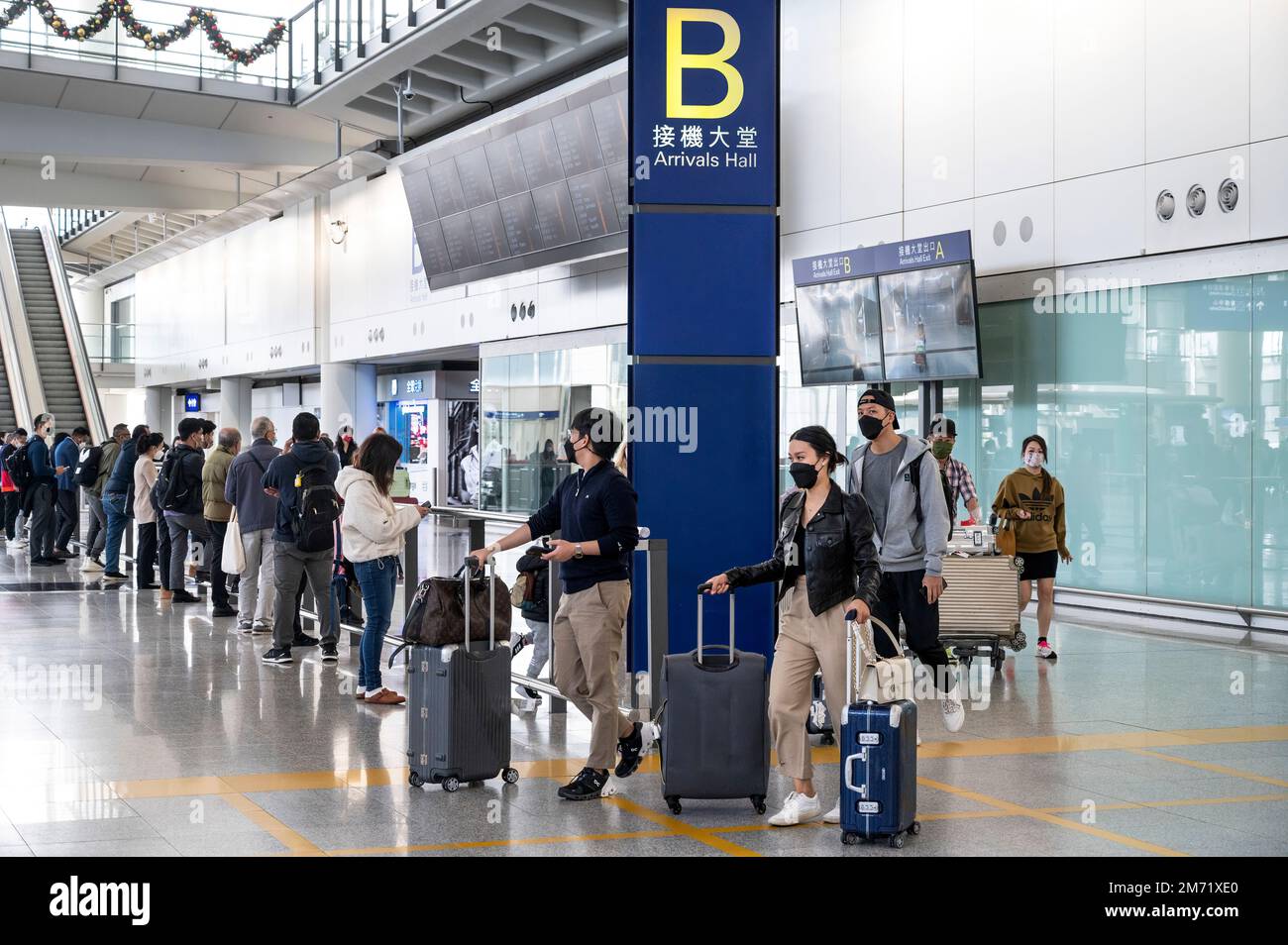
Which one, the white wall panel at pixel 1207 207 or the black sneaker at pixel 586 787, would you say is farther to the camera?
the white wall panel at pixel 1207 207

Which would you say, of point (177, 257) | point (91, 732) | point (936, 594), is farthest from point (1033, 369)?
point (177, 257)

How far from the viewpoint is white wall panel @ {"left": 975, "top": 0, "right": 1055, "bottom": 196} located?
45.8ft

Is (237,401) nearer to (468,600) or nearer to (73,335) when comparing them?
(73,335)

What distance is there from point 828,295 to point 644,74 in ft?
29.6

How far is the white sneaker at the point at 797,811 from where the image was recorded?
6.00 m

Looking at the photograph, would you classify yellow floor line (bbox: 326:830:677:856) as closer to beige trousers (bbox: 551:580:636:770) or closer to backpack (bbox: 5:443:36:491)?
beige trousers (bbox: 551:580:636:770)

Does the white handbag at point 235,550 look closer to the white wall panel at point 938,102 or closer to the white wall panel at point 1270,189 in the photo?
the white wall panel at point 938,102

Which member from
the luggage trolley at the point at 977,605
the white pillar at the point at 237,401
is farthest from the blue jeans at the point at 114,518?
the white pillar at the point at 237,401

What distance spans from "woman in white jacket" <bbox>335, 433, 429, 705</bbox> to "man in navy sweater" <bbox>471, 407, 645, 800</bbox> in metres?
2.45

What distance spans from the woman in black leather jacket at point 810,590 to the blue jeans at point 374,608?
3633 millimetres

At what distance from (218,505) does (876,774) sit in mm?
9519

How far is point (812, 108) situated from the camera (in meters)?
17.3

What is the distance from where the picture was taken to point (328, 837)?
577 cm

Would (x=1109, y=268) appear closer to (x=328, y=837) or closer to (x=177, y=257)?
(x=328, y=837)
